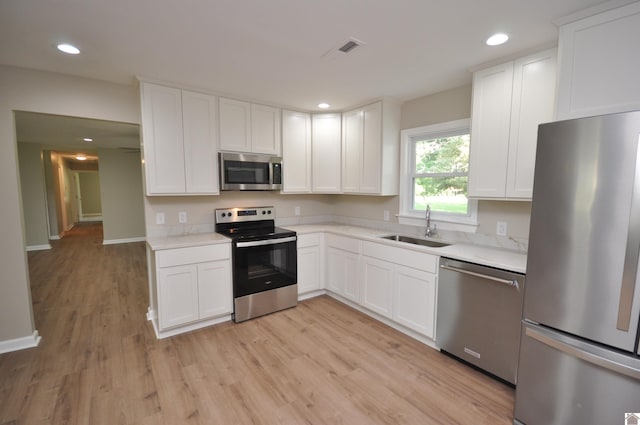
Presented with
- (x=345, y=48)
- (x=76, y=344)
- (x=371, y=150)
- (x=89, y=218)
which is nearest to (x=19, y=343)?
(x=76, y=344)

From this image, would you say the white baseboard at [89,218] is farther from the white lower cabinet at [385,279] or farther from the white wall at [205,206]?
the white lower cabinet at [385,279]

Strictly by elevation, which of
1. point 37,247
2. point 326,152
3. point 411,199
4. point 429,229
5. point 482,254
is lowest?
point 37,247

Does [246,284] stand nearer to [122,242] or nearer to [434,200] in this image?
[434,200]

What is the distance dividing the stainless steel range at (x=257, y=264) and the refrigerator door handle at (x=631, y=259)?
2.72 metres

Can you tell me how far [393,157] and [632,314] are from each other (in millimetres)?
2486

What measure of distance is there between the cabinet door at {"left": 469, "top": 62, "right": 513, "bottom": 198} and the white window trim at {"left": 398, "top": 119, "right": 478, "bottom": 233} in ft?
1.18

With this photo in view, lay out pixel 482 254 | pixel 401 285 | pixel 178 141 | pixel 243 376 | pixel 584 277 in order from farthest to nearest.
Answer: pixel 178 141
pixel 401 285
pixel 482 254
pixel 243 376
pixel 584 277

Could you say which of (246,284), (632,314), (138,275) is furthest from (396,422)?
(138,275)

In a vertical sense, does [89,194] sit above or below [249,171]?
below

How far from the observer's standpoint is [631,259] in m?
1.29

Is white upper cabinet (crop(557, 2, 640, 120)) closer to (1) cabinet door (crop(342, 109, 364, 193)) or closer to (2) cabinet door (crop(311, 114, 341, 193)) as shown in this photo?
(1) cabinet door (crop(342, 109, 364, 193))

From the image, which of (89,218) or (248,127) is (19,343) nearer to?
(248,127)

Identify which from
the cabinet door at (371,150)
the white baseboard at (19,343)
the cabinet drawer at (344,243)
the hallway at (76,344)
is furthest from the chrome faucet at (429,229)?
the white baseboard at (19,343)

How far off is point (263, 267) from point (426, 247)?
178 cm
